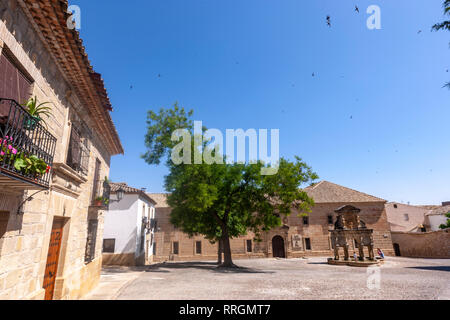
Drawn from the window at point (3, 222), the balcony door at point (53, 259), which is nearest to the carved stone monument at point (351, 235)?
the balcony door at point (53, 259)

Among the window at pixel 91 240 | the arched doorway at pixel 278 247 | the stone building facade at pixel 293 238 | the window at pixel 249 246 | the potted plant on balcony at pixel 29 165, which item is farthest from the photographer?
the window at pixel 249 246

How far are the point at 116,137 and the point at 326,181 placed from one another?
34.3 m

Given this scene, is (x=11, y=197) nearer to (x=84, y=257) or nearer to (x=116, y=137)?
(x=84, y=257)

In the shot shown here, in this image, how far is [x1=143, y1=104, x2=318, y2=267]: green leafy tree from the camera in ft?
53.1

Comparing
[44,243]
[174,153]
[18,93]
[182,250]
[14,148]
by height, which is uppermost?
[174,153]

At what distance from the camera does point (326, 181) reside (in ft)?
123

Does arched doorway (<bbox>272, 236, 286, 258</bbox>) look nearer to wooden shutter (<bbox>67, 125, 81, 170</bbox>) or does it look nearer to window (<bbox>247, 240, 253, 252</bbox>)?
window (<bbox>247, 240, 253, 252</bbox>)

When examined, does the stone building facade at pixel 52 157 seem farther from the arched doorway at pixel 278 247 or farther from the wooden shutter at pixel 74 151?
the arched doorway at pixel 278 247

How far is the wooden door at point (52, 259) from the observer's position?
18.7 ft

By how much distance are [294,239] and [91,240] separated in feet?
92.5

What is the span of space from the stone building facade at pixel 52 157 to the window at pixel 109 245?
1170 cm

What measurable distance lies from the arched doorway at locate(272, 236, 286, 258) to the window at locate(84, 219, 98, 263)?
88.5 ft

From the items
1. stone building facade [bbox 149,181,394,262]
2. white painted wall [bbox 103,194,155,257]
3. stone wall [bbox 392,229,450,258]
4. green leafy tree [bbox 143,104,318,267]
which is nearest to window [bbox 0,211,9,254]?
green leafy tree [bbox 143,104,318,267]
